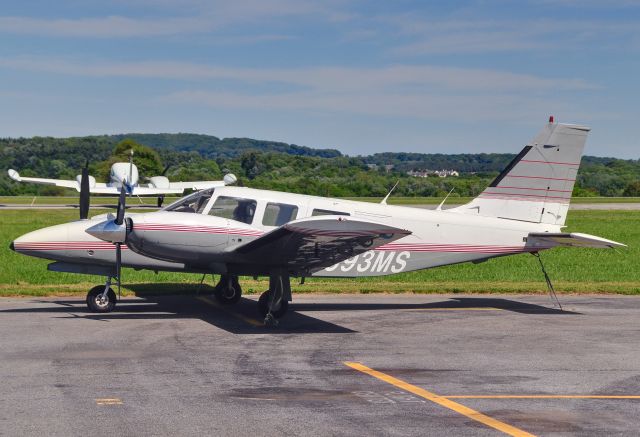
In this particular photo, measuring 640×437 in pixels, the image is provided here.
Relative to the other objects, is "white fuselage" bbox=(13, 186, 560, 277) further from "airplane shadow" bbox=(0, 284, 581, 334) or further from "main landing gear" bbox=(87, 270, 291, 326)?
"airplane shadow" bbox=(0, 284, 581, 334)

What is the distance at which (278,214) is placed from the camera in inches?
717

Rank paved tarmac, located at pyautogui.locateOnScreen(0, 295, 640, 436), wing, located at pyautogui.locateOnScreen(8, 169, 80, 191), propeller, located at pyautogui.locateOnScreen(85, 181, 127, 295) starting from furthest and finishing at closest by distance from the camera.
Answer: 1. wing, located at pyautogui.locateOnScreen(8, 169, 80, 191)
2. propeller, located at pyautogui.locateOnScreen(85, 181, 127, 295)
3. paved tarmac, located at pyautogui.locateOnScreen(0, 295, 640, 436)

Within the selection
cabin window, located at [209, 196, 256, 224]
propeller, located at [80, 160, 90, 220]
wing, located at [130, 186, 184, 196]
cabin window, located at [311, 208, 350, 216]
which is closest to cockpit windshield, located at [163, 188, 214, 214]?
cabin window, located at [209, 196, 256, 224]

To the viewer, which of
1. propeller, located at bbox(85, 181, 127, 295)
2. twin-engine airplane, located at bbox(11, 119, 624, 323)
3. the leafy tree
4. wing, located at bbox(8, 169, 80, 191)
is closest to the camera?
twin-engine airplane, located at bbox(11, 119, 624, 323)

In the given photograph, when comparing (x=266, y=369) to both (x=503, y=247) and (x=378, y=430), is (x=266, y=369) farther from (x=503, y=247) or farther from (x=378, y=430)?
(x=503, y=247)

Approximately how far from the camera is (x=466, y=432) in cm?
975

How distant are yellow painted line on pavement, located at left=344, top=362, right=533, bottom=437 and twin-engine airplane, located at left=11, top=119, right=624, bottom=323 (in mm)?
3143

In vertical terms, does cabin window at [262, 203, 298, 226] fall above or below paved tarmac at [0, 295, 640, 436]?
above

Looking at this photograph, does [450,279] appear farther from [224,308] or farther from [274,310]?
[274,310]

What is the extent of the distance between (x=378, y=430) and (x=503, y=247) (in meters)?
10.6

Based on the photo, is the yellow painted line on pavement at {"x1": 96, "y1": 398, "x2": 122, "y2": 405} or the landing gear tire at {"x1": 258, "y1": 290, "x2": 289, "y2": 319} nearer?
the yellow painted line on pavement at {"x1": 96, "y1": 398, "x2": 122, "y2": 405}

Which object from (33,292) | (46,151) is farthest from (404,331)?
(46,151)

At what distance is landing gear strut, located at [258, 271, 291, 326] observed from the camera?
17297 mm

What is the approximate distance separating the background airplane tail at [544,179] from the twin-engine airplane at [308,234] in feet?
0.07
